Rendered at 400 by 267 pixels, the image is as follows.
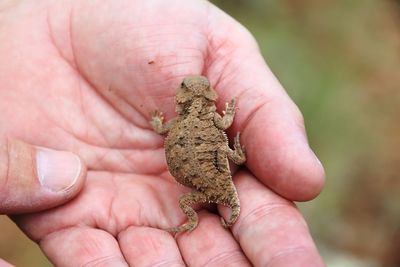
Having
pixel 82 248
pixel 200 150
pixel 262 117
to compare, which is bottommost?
pixel 82 248

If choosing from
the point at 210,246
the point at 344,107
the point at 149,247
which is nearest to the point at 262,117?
the point at 210,246

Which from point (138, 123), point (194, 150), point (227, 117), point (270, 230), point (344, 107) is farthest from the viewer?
point (344, 107)

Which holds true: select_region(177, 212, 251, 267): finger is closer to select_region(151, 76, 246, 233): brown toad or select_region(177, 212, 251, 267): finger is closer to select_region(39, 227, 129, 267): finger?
select_region(151, 76, 246, 233): brown toad

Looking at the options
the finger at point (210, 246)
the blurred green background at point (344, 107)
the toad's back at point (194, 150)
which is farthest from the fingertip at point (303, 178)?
the blurred green background at point (344, 107)

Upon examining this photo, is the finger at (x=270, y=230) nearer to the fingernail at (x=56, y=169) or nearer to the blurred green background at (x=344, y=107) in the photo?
the fingernail at (x=56, y=169)

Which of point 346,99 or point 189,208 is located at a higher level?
point 189,208

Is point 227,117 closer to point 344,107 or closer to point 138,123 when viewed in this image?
point 138,123
